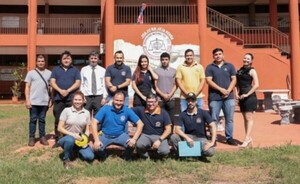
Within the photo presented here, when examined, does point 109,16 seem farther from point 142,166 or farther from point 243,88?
point 142,166

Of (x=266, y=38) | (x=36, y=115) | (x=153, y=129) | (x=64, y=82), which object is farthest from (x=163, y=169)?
(x=266, y=38)

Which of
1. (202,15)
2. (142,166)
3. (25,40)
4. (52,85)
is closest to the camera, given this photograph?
(142,166)

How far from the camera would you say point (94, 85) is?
7230mm

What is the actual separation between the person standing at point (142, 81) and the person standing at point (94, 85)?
0.76m

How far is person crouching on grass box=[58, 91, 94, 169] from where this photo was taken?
19.1 feet

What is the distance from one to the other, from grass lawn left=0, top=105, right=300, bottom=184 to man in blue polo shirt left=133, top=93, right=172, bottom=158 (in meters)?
0.21

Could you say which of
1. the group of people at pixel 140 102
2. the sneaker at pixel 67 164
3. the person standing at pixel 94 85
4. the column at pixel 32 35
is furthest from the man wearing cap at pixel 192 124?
the column at pixel 32 35

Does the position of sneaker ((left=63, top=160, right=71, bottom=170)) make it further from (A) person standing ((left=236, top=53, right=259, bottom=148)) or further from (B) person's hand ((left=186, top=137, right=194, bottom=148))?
(A) person standing ((left=236, top=53, right=259, bottom=148))

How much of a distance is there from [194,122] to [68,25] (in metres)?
17.3

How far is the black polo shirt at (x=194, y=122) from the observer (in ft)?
20.1

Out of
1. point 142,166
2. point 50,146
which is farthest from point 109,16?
point 142,166

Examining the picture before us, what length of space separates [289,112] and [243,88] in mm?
3696

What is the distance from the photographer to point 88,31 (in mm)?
21844

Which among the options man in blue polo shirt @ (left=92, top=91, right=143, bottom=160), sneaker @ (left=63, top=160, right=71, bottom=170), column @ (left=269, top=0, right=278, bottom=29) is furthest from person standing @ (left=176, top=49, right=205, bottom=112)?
column @ (left=269, top=0, right=278, bottom=29)
